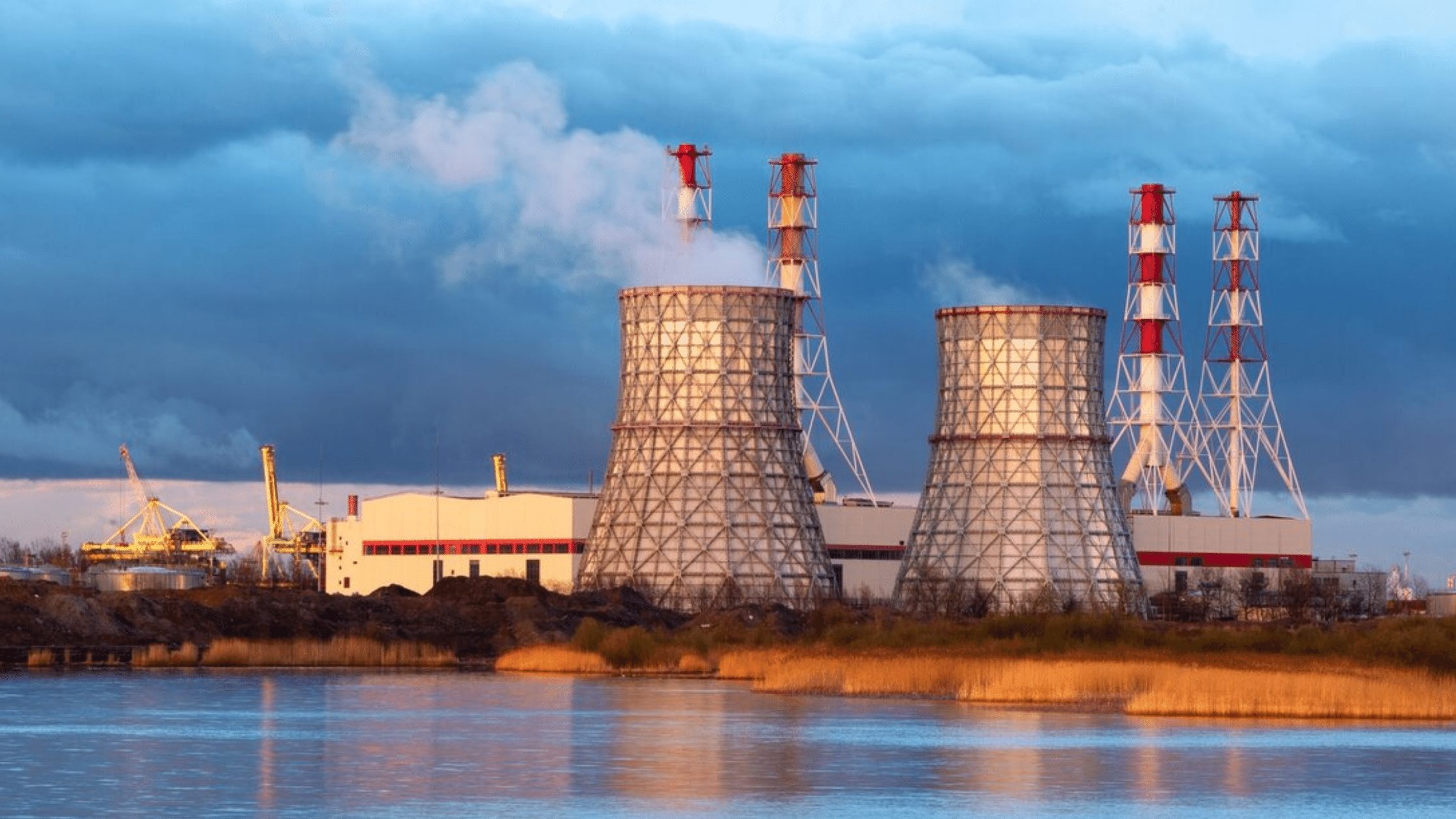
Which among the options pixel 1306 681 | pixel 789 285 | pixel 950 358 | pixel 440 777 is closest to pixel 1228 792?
pixel 440 777

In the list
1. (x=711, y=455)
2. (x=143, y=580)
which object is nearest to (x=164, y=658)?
(x=711, y=455)

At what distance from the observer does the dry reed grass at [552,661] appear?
2896 inches

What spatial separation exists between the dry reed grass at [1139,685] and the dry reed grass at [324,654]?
19.6m

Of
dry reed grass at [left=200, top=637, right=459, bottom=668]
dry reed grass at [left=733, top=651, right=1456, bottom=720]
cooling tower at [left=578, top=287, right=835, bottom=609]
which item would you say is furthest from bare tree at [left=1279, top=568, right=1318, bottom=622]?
dry reed grass at [left=733, top=651, right=1456, bottom=720]

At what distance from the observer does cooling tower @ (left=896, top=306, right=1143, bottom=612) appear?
10181 centimetres

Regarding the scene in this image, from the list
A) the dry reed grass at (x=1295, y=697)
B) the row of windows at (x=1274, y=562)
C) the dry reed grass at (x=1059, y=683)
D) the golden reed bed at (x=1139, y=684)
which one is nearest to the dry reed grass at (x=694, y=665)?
the golden reed bed at (x=1139, y=684)

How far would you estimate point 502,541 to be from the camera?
11806 centimetres

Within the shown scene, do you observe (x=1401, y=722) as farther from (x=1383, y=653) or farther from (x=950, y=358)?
(x=950, y=358)

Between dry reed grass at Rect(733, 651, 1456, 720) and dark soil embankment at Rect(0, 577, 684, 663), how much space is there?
1027 inches

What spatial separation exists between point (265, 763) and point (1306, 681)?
24326 millimetres

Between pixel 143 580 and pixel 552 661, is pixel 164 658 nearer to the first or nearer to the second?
pixel 552 661

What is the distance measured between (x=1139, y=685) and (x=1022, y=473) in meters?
46.9

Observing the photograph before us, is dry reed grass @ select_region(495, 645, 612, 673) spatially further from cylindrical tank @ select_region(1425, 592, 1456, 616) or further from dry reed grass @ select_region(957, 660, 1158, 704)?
cylindrical tank @ select_region(1425, 592, 1456, 616)

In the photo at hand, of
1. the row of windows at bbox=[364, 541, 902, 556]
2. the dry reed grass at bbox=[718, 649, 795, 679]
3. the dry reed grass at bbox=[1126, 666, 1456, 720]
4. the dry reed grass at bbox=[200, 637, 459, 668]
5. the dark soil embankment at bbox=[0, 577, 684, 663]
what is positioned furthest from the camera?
the row of windows at bbox=[364, 541, 902, 556]
